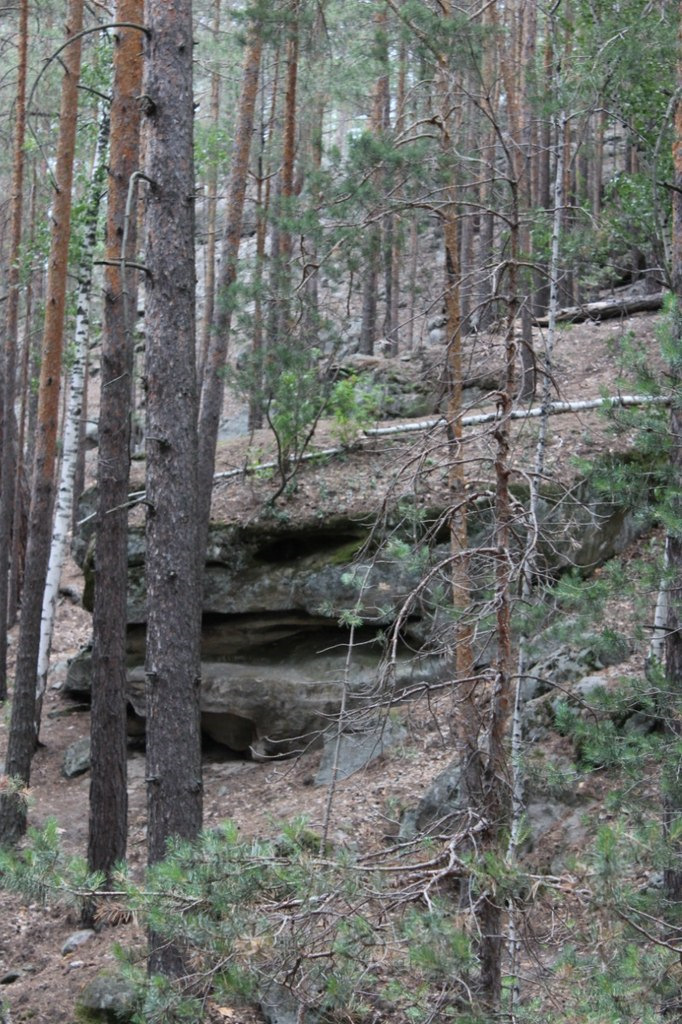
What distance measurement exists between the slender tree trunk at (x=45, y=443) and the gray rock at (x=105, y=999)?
134 inches

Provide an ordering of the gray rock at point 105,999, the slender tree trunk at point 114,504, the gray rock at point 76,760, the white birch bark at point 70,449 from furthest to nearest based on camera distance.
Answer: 1. the gray rock at point 76,760
2. the white birch bark at point 70,449
3. the slender tree trunk at point 114,504
4. the gray rock at point 105,999

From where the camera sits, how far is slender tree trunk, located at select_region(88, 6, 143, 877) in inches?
343

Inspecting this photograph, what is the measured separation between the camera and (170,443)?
242 inches

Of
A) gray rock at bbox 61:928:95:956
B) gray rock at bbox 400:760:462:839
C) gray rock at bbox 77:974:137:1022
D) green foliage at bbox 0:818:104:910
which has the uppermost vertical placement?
green foliage at bbox 0:818:104:910

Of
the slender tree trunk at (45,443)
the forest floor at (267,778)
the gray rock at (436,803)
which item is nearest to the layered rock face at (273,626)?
the forest floor at (267,778)

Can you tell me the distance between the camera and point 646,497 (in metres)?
6.44

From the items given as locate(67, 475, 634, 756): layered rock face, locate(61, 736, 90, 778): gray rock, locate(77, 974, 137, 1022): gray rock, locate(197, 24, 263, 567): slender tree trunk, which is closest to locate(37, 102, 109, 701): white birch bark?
locate(61, 736, 90, 778): gray rock

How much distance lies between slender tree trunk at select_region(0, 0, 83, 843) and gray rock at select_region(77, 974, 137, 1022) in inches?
134

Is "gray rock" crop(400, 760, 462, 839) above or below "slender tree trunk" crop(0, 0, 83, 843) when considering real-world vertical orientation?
below

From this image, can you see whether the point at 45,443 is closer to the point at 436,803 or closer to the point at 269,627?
the point at 269,627

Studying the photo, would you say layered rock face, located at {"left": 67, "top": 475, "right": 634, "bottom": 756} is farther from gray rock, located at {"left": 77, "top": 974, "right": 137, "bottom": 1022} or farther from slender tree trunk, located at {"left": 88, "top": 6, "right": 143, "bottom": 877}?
gray rock, located at {"left": 77, "top": 974, "right": 137, "bottom": 1022}

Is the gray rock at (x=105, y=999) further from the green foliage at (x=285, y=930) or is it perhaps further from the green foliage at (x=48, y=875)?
the green foliage at (x=285, y=930)

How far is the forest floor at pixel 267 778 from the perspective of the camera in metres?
8.26

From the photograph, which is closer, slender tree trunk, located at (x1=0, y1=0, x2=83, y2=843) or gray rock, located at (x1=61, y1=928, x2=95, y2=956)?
gray rock, located at (x1=61, y1=928, x2=95, y2=956)
